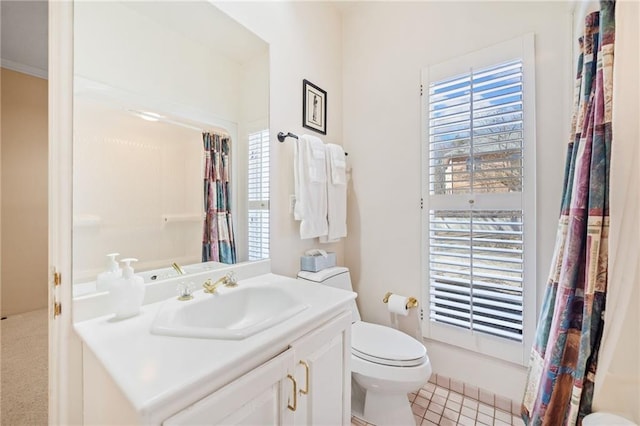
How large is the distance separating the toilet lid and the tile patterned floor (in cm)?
42

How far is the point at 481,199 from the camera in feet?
4.95

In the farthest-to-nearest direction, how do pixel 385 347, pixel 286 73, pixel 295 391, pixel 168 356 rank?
pixel 286 73, pixel 385 347, pixel 295 391, pixel 168 356

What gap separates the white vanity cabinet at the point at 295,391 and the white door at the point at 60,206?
622 millimetres

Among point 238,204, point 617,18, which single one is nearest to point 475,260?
point 617,18

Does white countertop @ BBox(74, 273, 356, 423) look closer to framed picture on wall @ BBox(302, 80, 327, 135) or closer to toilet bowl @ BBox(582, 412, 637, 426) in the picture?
toilet bowl @ BBox(582, 412, 637, 426)

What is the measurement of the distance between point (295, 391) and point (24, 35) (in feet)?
10.6

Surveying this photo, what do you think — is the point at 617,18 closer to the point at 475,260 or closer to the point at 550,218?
the point at 550,218

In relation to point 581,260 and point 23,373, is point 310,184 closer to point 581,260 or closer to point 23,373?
point 581,260

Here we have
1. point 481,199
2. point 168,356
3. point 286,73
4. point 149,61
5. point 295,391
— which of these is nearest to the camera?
point 168,356

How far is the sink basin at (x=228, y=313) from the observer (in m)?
0.75

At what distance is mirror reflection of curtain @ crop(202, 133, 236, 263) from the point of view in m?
1.26

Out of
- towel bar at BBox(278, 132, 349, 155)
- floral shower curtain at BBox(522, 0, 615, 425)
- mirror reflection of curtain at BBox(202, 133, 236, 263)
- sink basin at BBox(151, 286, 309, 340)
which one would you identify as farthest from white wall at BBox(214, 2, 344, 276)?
floral shower curtain at BBox(522, 0, 615, 425)

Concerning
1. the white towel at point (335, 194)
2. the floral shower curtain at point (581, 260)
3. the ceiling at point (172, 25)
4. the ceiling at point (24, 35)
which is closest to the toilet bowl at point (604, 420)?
the floral shower curtain at point (581, 260)

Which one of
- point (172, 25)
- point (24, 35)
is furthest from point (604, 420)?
point (24, 35)
